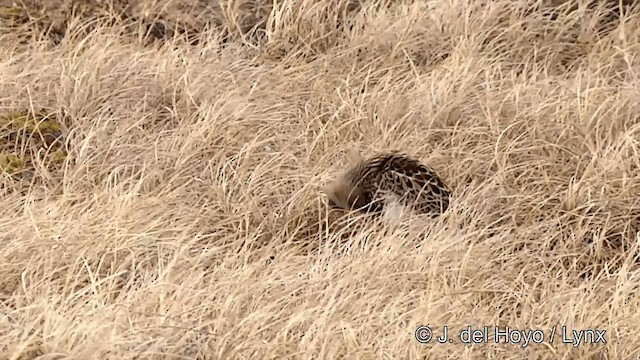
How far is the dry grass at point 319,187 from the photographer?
3523 mm

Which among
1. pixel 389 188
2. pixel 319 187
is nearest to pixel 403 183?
pixel 389 188

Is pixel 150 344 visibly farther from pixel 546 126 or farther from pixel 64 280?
pixel 546 126

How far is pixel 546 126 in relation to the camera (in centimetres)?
481

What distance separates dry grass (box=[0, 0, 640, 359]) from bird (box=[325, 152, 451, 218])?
0.08 metres

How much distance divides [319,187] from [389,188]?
1.02 ft

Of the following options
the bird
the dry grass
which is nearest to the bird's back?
the bird

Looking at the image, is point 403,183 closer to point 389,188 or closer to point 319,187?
point 389,188

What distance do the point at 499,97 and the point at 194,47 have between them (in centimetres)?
164

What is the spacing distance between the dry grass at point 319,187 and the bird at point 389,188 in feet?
0.26

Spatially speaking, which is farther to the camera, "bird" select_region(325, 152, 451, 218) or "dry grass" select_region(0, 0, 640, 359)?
"bird" select_region(325, 152, 451, 218)

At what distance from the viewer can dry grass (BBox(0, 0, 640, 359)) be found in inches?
139

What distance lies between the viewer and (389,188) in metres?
4.36

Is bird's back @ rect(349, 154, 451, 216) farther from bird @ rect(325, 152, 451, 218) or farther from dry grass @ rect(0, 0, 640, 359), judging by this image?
dry grass @ rect(0, 0, 640, 359)

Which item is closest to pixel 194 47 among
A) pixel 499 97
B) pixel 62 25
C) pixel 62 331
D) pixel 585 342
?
pixel 62 25
